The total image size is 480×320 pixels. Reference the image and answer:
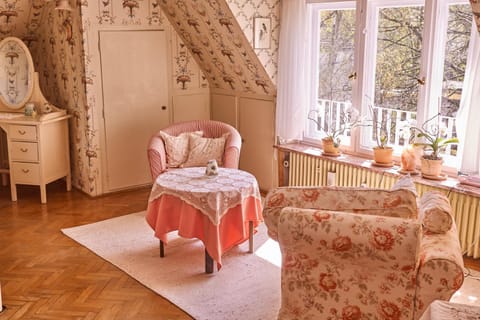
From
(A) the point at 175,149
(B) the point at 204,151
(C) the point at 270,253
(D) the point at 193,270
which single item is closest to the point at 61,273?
(D) the point at 193,270

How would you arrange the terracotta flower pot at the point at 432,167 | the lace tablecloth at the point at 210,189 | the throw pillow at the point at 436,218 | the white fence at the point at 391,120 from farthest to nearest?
the white fence at the point at 391,120 → the terracotta flower pot at the point at 432,167 → the lace tablecloth at the point at 210,189 → the throw pillow at the point at 436,218

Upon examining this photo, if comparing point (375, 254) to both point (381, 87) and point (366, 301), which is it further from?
point (381, 87)

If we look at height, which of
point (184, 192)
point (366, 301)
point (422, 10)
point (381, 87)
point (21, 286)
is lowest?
point (21, 286)

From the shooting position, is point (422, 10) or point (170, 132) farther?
point (170, 132)

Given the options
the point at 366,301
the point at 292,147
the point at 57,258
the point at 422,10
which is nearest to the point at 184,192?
the point at 57,258

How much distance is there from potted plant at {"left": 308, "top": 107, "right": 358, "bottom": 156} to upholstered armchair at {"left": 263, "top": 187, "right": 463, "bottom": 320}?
2.02 m

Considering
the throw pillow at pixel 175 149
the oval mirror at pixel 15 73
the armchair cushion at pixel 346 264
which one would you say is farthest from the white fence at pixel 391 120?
the oval mirror at pixel 15 73

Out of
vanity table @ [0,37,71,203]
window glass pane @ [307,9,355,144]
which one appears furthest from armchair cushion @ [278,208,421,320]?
vanity table @ [0,37,71,203]

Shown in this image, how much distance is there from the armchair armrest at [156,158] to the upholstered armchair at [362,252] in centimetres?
219

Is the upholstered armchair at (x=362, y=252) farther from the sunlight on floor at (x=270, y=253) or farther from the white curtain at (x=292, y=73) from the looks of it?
the white curtain at (x=292, y=73)

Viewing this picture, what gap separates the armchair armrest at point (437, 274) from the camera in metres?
2.41

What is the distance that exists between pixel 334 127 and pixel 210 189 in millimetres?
1996

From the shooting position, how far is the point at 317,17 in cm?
515

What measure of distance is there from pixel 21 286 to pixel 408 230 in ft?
8.62
